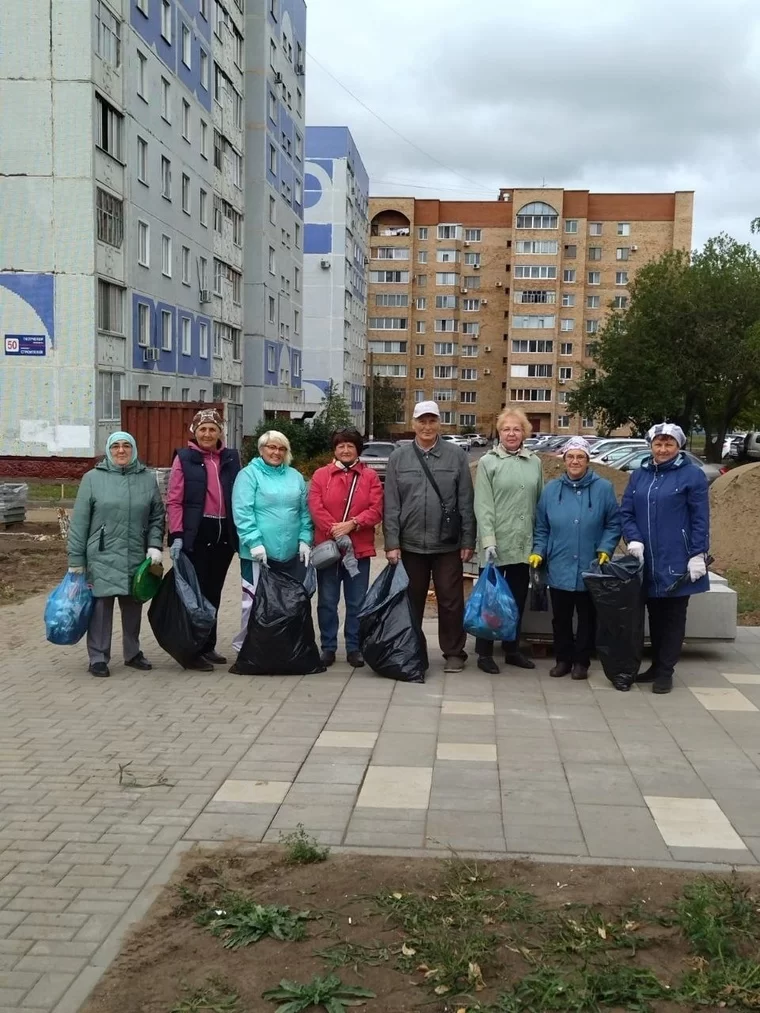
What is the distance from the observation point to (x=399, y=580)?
7148mm

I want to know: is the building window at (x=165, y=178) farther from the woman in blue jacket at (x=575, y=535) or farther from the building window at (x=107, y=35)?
the woman in blue jacket at (x=575, y=535)

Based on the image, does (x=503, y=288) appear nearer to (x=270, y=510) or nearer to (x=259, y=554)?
(x=270, y=510)

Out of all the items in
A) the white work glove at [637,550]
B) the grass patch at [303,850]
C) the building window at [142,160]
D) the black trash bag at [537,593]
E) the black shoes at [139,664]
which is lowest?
the black shoes at [139,664]

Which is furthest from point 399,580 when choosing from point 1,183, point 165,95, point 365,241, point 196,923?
point 365,241

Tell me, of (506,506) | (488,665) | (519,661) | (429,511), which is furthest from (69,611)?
(519,661)

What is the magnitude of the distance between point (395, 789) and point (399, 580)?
8.05 feet

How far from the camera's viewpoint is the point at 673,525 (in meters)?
6.81

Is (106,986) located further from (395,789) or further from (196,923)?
(395,789)

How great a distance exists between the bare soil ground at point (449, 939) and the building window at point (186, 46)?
37.2 m

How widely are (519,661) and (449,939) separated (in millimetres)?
4344

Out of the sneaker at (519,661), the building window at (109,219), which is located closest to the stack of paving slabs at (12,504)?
the sneaker at (519,661)

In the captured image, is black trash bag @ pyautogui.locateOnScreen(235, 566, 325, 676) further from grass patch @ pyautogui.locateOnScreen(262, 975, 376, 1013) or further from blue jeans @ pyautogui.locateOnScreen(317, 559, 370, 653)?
grass patch @ pyautogui.locateOnScreen(262, 975, 376, 1013)

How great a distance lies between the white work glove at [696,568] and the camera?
664 centimetres

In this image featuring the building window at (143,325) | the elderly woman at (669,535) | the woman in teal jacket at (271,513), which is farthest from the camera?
the building window at (143,325)
